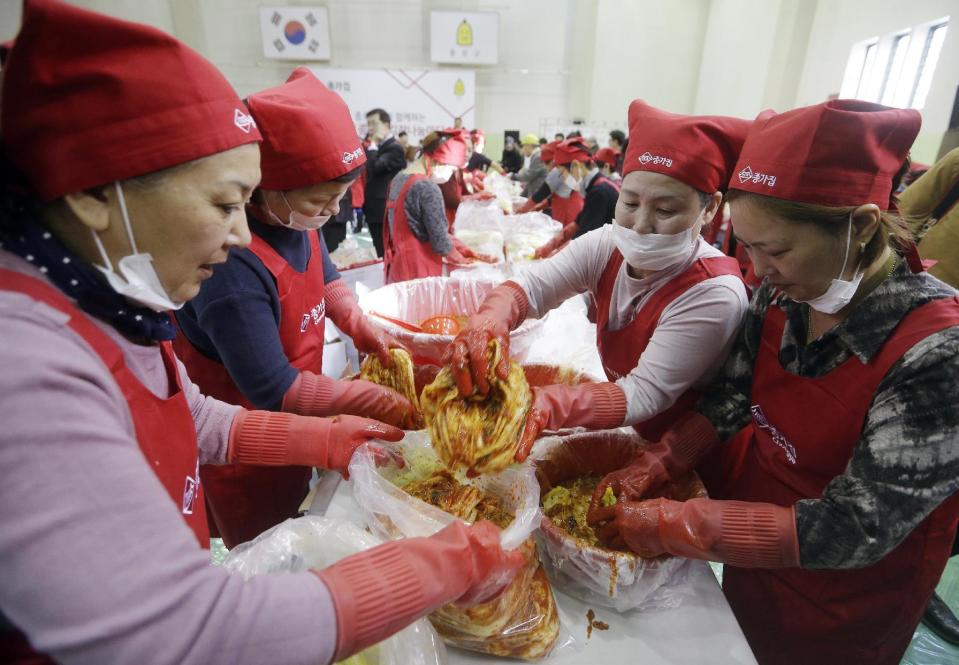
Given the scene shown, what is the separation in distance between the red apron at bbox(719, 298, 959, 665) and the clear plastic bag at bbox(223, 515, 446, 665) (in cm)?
103

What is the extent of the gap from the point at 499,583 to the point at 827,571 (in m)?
0.93

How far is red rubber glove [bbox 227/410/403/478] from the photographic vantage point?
1.38 m

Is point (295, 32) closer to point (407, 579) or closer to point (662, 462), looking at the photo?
point (662, 462)

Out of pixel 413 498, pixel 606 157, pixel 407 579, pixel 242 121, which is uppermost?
pixel 242 121

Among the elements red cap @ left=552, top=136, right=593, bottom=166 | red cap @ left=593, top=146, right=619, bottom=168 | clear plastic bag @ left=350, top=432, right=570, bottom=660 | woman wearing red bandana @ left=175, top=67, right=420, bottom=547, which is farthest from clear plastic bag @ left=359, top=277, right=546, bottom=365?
red cap @ left=593, top=146, right=619, bottom=168

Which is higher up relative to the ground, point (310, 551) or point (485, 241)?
point (310, 551)

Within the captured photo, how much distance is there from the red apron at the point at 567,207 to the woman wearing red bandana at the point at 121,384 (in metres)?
5.28

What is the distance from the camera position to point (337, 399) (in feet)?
5.46

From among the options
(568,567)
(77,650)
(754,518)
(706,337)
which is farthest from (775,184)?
(77,650)

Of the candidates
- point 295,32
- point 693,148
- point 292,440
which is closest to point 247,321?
point 292,440

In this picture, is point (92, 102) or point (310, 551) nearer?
point (92, 102)

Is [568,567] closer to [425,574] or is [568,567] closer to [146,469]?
[425,574]

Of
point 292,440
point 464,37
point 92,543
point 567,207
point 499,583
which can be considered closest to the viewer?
point 92,543

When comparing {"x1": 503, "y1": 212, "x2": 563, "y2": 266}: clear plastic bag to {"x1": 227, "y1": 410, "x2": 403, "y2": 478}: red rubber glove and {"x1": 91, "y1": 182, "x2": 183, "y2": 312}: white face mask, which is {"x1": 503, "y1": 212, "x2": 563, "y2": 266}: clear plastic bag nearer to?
{"x1": 227, "y1": 410, "x2": 403, "y2": 478}: red rubber glove
